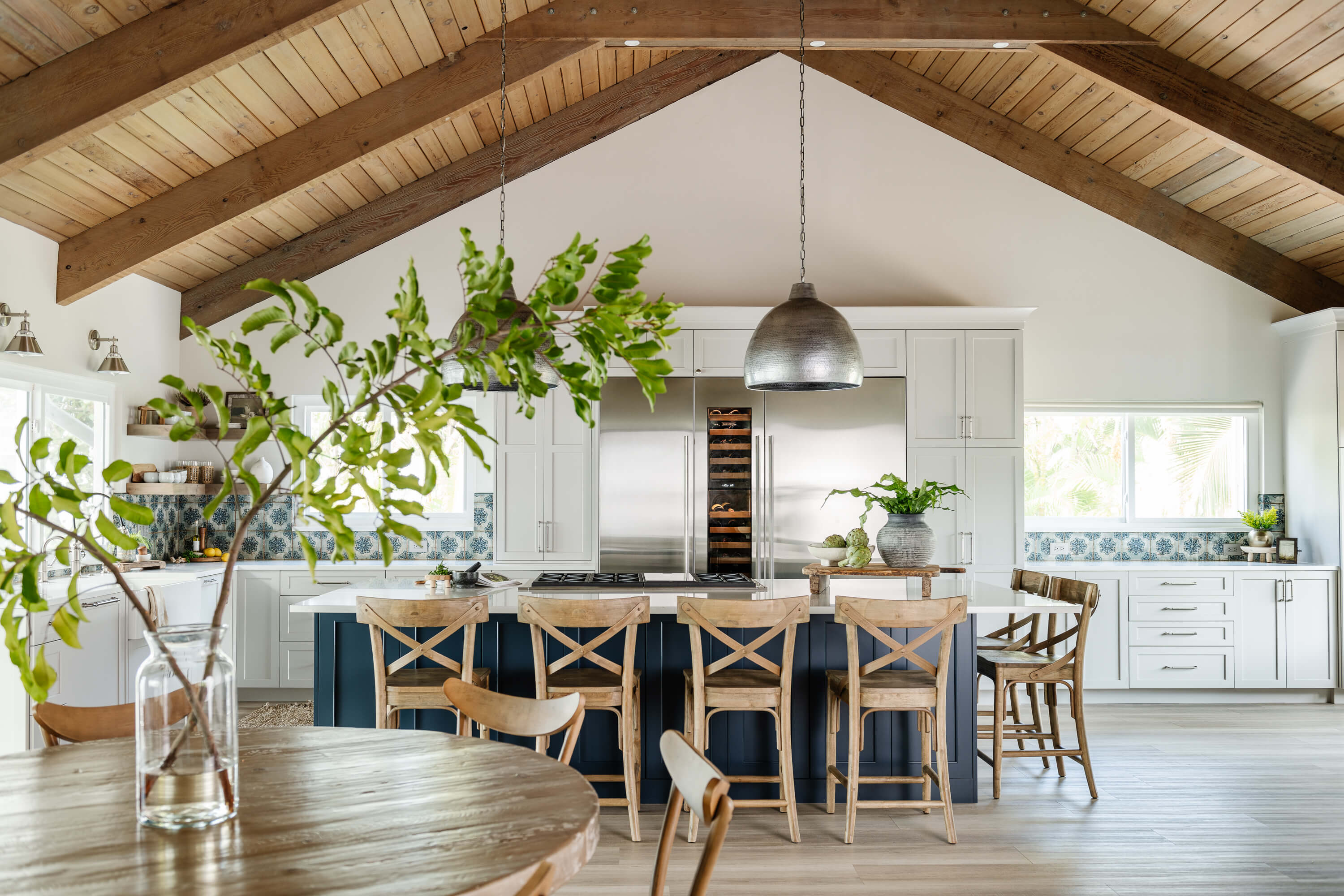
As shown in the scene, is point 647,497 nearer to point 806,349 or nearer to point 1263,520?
point 806,349

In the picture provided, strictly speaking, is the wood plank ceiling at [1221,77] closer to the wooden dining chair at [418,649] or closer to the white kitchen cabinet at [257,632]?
the wooden dining chair at [418,649]

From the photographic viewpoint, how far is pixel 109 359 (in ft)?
15.9

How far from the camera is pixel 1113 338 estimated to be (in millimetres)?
6273

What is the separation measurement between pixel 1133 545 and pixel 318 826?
20.0ft

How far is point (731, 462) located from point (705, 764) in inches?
164

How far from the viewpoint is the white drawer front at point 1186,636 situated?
19.1 feet

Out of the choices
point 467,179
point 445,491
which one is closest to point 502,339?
point 467,179

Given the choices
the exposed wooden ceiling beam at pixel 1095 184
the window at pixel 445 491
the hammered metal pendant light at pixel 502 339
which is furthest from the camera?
the window at pixel 445 491

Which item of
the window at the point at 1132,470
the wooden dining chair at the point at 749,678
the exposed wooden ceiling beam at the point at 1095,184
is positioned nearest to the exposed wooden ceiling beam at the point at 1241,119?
the exposed wooden ceiling beam at the point at 1095,184

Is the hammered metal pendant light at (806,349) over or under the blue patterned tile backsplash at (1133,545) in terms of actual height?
over

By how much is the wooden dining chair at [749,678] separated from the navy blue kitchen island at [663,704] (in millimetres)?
273

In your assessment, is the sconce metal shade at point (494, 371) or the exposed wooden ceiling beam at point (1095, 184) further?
the exposed wooden ceiling beam at point (1095, 184)

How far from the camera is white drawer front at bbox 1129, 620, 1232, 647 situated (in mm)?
5812

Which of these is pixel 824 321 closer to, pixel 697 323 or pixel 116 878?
pixel 697 323
